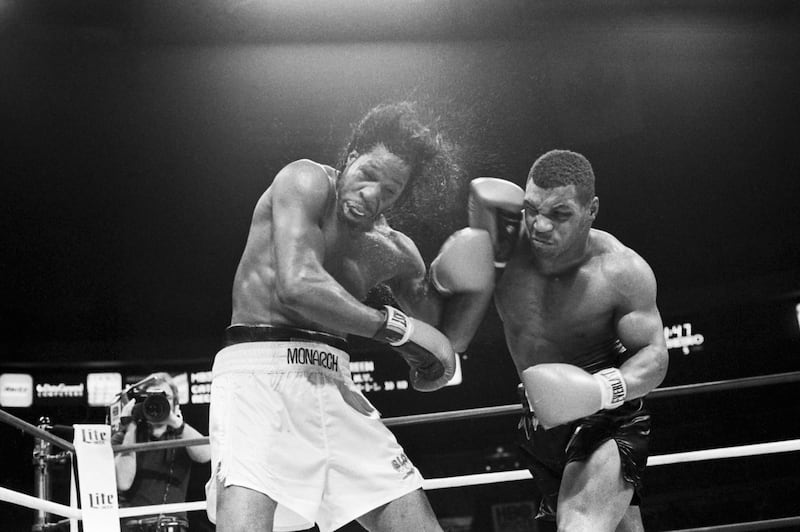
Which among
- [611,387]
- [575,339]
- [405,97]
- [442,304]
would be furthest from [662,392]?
[405,97]

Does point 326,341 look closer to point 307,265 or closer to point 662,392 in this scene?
point 307,265

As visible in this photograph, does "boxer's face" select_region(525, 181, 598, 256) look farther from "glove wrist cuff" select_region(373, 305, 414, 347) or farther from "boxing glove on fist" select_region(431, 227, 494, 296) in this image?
"glove wrist cuff" select_region(373, 305, 414, 347)

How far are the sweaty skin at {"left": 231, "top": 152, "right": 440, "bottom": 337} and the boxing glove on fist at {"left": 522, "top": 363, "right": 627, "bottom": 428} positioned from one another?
1.12ft

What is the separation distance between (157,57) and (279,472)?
7683 mm

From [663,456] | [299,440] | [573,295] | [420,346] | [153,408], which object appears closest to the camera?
[299,440]

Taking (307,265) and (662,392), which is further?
(662,392)

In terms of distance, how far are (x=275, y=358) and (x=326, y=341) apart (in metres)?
0.14

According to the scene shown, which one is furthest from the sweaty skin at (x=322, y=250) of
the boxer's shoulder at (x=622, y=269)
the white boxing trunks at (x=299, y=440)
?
the boxer's shoulder at (x=622, y=269)

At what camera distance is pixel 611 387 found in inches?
84.0

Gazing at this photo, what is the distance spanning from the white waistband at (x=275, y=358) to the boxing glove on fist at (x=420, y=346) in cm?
15

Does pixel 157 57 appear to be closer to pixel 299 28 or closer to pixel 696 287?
pixel 299 28

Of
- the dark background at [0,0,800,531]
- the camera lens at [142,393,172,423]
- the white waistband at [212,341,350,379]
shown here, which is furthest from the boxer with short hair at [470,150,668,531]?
the dark background at [0,0,800,531]

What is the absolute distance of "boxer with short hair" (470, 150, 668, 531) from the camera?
2.16 meters

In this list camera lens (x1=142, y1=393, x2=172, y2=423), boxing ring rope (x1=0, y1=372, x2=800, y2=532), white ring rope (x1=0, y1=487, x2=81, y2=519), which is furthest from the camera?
camera lens (x1=142, y1=393, x2=172, y2=423)
